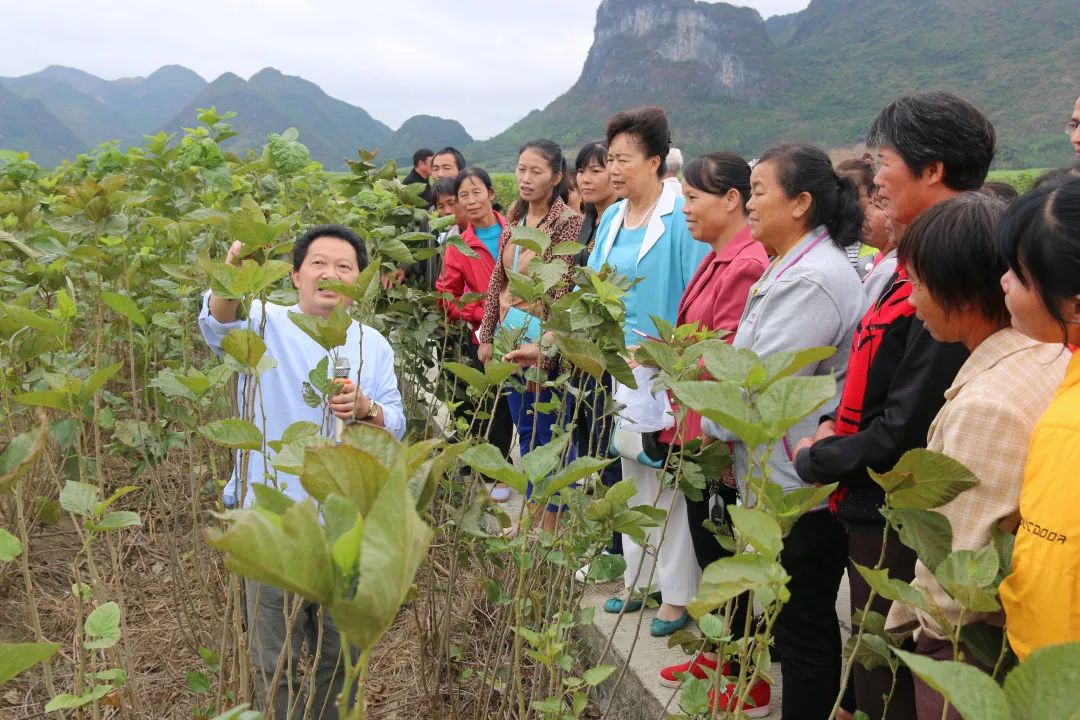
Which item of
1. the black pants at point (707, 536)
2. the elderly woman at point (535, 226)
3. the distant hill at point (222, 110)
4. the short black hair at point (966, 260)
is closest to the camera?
the short black hair at point (966, 260)

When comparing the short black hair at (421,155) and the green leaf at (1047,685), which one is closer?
the green leaf at (1047,685)

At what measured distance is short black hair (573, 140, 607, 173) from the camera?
367cm

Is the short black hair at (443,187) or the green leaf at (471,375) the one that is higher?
the short black hair at (443,187)

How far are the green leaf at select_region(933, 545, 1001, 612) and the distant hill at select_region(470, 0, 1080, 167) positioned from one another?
3694cm

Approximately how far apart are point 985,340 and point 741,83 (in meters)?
62.8

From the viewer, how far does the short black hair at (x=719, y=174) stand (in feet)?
8.50

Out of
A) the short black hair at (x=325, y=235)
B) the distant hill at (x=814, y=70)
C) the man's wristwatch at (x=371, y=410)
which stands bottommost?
the man's wristwatch at (x=371, y=410)

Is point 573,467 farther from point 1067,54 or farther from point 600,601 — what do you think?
point 1067,54

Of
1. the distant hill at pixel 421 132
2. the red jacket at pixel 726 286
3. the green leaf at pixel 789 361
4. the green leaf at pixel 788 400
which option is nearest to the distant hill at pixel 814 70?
the distant hill at pixel 421 132

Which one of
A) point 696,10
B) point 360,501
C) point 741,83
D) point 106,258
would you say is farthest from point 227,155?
point 696,10

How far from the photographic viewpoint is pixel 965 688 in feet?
2.01

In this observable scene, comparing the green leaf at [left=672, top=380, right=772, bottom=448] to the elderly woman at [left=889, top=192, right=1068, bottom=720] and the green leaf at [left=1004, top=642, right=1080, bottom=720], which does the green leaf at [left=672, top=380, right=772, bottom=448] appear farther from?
the elderly woman at [left=889, top=192, right=1068, bottom=720]

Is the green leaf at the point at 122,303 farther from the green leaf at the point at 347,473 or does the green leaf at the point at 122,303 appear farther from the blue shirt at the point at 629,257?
the blue shirt at the point at 629,257

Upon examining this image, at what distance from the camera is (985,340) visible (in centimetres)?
149
